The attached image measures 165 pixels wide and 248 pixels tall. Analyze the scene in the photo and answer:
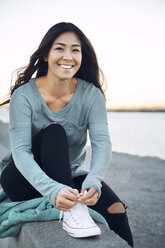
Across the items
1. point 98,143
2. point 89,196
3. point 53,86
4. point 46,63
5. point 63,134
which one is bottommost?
point 89,196

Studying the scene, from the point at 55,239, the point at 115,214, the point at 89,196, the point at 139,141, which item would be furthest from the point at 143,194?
the point at 139,141

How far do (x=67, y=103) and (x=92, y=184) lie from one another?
0.63m

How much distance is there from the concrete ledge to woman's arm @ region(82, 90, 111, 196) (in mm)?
240

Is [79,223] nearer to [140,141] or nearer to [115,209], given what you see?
[115,209]

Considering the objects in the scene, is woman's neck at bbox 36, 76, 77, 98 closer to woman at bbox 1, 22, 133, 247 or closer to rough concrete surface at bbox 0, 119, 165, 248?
woman at bbox 1, 22, 133, 247

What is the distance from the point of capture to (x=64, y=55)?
1787 millimetres

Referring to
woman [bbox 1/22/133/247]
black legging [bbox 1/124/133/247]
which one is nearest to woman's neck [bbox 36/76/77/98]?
woman [bbox 1/22/133/247]

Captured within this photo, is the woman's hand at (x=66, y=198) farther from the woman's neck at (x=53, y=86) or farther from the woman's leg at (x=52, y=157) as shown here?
the woman's neck at (x=53, y=86)

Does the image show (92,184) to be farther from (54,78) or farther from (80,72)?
(80,72)

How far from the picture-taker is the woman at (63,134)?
4.75ft

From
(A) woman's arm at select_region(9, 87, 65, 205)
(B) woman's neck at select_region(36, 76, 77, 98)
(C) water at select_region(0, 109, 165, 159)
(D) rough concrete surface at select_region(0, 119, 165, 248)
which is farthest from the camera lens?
(C) water at select_region(0, 109, 165, 159)

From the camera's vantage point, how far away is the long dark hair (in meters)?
1.81

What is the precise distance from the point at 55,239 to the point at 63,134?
527mm

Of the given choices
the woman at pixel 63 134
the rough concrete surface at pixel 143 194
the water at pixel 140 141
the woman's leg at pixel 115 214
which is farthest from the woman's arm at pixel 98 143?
the water at pixel 140 141
